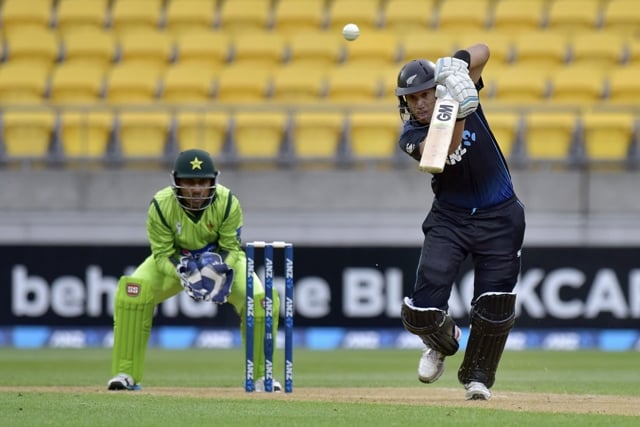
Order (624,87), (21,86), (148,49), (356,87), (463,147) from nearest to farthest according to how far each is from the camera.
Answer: (463,147)
(624,87)
(356,87)
(21,86)
(148,49)

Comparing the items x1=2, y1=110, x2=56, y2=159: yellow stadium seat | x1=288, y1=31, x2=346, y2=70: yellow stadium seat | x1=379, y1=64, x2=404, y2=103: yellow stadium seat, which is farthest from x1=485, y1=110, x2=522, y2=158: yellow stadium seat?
x1=2, y1=110, x2=56, y2=159: yellow stadium seat

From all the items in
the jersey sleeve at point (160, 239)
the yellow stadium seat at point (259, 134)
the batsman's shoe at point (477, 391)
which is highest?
the yellow stadium seat at point (259, 134)

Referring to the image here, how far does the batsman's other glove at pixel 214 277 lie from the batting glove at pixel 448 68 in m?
2.46

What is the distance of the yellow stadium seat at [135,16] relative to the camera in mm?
19812

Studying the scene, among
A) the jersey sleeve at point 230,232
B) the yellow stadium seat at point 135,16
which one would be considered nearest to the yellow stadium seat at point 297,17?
the yellow stadium seat at point 135,16

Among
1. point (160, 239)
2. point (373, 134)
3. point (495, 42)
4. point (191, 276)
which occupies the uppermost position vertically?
point (495, 42)

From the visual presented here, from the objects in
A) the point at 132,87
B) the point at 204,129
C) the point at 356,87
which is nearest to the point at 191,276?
the point at 204,129

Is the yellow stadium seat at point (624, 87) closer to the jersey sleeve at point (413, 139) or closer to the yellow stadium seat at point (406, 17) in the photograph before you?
the yellow stadium seat at point (406, 17)

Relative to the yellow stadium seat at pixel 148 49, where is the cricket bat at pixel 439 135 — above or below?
below

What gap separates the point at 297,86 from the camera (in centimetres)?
1809

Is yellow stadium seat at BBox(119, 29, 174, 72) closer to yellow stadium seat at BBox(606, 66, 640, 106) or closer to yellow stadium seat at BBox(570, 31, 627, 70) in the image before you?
yellow stadium seat at BBox(570, 31, 627, 70)

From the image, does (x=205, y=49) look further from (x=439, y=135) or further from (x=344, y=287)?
(x=439, y=135)

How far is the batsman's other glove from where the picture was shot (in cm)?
991

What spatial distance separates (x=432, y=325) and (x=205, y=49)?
10.8 meters
